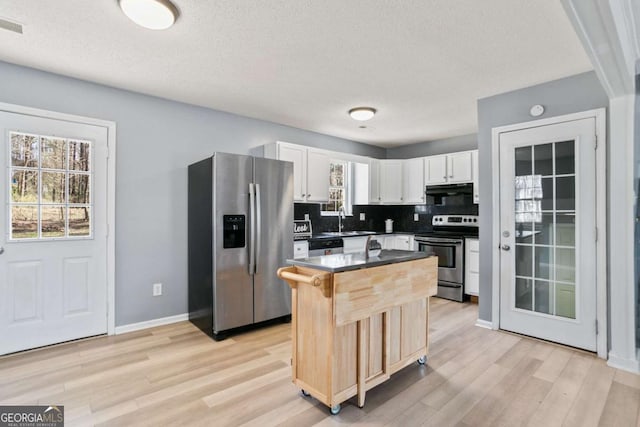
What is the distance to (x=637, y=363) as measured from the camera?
8.43ft

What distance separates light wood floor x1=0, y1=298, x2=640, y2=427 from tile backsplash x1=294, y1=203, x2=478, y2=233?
2.33 m

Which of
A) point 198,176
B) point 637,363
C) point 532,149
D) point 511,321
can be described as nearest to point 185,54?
point 198,176

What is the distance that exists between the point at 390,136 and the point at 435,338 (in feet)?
11.0

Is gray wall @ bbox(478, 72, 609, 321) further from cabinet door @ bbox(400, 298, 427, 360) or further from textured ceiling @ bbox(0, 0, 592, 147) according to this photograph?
cabinet door @ bbox(400, 298, 427, 360)

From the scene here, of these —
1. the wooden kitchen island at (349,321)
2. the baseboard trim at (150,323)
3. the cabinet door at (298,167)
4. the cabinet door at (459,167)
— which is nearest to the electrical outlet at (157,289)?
the baseboard trim at (150,323)

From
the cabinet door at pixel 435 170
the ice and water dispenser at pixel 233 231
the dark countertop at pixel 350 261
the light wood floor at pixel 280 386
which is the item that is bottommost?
the light wood floor at pixel 280 386

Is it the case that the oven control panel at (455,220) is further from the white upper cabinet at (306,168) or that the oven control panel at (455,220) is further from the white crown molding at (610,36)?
the white crown molding at (610,36)

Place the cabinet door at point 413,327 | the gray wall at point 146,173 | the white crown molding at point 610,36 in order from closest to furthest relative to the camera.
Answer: the white crown molding at point 610,36, the cabinet door at point 413,327, the gray wall at point 146,173

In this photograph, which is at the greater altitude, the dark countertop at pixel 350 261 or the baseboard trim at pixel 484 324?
the dark countertop at pixel 350 261

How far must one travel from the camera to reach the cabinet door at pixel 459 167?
16.2 feet

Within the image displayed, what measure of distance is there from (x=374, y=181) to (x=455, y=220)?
1.46 metres

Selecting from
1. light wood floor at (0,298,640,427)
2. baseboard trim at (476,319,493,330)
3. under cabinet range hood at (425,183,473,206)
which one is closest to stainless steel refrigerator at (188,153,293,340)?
light wood floor at (0,298,640,427)

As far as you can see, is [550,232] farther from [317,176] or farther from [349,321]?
[317,176]

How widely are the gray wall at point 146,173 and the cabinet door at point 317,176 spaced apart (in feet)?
4.20
